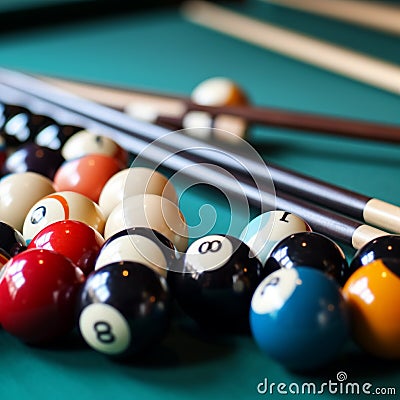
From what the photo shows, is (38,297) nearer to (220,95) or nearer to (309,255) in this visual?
(309,255)

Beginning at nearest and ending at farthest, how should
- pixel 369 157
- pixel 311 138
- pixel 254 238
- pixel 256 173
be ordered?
1. pixel 254 238
2. pixel 256 173
3. pixel 369 157
4. pixel 311 138

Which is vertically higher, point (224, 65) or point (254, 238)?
point (254, 238)

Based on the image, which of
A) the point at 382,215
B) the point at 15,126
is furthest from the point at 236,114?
the point at 382,215

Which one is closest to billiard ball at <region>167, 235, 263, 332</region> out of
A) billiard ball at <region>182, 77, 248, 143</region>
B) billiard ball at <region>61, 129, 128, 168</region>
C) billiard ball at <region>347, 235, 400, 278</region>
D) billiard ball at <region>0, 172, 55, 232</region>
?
billiard ball at <region>347, 235, 400, 278</region>

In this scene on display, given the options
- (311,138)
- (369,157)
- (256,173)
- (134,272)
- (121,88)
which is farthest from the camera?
(121,88)

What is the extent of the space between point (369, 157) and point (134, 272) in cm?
141

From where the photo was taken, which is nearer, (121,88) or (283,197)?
(283,197)

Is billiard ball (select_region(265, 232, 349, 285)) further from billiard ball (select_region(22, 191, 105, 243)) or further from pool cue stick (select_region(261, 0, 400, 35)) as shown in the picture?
pool cue stick (select_region(261, 0, 400, 35))

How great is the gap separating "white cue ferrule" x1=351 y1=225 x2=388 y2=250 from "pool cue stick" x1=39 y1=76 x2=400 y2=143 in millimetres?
777

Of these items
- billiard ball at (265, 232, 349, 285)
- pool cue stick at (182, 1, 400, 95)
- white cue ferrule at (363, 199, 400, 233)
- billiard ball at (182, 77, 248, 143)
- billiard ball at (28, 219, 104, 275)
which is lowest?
pool cue stick at (182, 1, 400, 95)

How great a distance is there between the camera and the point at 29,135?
2.68m

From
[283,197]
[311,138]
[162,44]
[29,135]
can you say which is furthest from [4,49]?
[283,197]

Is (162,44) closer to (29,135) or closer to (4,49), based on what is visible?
(4,49)

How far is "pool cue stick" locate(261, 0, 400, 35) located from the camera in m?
4.27
